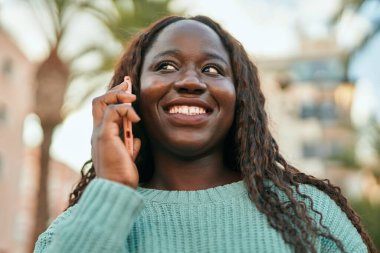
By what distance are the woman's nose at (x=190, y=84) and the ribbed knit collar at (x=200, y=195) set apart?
354mm

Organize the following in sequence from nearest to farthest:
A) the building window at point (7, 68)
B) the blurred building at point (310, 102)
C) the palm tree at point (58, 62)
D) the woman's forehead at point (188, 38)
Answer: the woman's forehead at point (188, 38) < the palm tree at point (58, 62) < the building window at point (7, 68) < the blurred building at point (310, 102)

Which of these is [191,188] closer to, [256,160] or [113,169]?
[256,160]

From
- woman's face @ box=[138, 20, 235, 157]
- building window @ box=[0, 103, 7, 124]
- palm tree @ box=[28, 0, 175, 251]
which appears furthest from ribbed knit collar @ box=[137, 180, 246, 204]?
building window @ box=[0, 103, 7, 124]

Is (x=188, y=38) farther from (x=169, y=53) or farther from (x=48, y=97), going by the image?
(x=48, y=97)

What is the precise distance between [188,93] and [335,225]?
67 cm

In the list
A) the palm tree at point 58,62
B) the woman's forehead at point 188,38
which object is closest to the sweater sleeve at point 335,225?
the woman's forehead at point 188,38

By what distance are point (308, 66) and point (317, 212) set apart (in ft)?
139

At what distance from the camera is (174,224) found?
226cm

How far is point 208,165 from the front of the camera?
97.0 inches

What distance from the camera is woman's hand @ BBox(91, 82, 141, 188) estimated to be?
209 cm

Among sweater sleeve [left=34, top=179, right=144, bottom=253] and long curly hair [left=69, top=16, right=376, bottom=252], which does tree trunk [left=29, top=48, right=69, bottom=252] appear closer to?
long curly hair [left=69, top=16, right=376, bottom=252]

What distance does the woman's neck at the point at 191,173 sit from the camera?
2447 millimetres

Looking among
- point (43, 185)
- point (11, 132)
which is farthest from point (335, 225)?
point (11, 132)

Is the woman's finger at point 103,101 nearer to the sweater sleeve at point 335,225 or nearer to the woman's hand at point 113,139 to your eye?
the woman's hand at point 113,139
